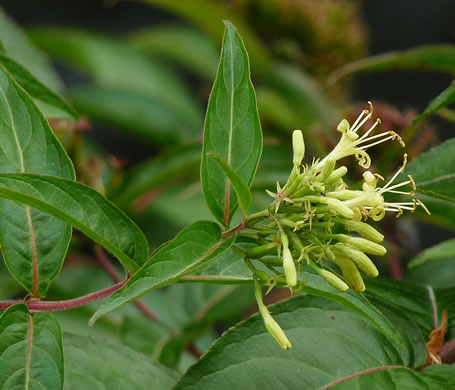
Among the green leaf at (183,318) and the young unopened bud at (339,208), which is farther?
the green leaf at (183,318)

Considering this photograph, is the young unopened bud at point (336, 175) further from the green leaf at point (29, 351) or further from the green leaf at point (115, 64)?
the green leaf at point (115, 64)

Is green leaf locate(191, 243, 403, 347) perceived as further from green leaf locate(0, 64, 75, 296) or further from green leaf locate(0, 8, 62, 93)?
green leaf locate(0, 8, 62, 93)

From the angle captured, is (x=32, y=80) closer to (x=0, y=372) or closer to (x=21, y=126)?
(x=21, y=126)

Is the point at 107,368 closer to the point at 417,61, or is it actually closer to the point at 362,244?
the point at 362,244

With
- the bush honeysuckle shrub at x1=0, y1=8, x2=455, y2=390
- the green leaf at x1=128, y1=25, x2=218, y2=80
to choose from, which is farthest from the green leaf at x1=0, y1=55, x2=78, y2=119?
the green leaf at x1=128, y1=25, x2=218, y2=80

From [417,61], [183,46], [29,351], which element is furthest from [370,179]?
[183,46]

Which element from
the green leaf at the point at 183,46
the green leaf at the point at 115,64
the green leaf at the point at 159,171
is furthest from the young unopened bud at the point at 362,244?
the green leaf at the point at 183,46
